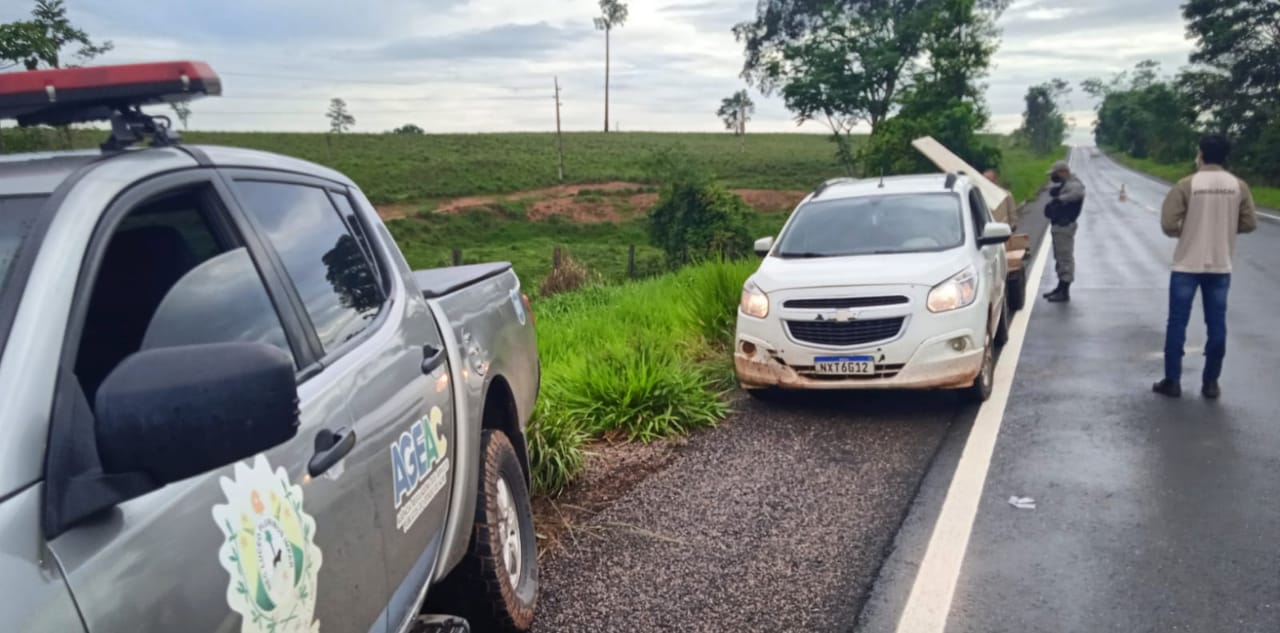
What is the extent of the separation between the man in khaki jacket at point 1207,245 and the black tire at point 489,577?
5.72 metres

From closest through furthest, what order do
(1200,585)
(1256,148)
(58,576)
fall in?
(58,576), (1200,585), (1256,148)

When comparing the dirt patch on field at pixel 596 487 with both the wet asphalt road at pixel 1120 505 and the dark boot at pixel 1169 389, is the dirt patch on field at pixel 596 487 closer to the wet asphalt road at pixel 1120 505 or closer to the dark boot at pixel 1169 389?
the wet asphalt road at pixel 1120 505

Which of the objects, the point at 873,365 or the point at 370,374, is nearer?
the point at 370,374

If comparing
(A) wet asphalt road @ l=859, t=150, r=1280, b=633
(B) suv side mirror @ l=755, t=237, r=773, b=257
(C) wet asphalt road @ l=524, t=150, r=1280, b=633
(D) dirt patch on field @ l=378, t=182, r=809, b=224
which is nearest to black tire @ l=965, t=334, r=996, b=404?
(C) wet asphalt road @ l=524, t=150, r=1280, b=633

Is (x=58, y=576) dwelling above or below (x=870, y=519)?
above

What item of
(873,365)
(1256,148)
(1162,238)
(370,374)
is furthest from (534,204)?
(370,374)

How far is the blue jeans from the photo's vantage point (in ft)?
24.4

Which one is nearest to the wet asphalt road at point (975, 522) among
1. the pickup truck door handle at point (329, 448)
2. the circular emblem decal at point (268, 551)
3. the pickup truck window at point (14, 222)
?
the pickup truck door handle at point (329, 448)

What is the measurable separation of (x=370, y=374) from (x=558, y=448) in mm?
3101

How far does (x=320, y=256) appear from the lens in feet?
10.0

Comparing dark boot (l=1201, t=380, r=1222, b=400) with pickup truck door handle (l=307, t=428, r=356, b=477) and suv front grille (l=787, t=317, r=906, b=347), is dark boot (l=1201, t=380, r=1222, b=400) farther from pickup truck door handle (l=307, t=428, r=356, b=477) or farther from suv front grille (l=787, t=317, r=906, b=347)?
pickup truck door handle (l=307, t=428, r=356, b=477)

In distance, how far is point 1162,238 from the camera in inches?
863

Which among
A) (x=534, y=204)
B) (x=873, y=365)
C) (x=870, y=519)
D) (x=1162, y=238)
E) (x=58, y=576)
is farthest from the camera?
(x=534, y=204)

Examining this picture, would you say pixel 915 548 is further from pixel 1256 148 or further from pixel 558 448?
pixel 1256 148
